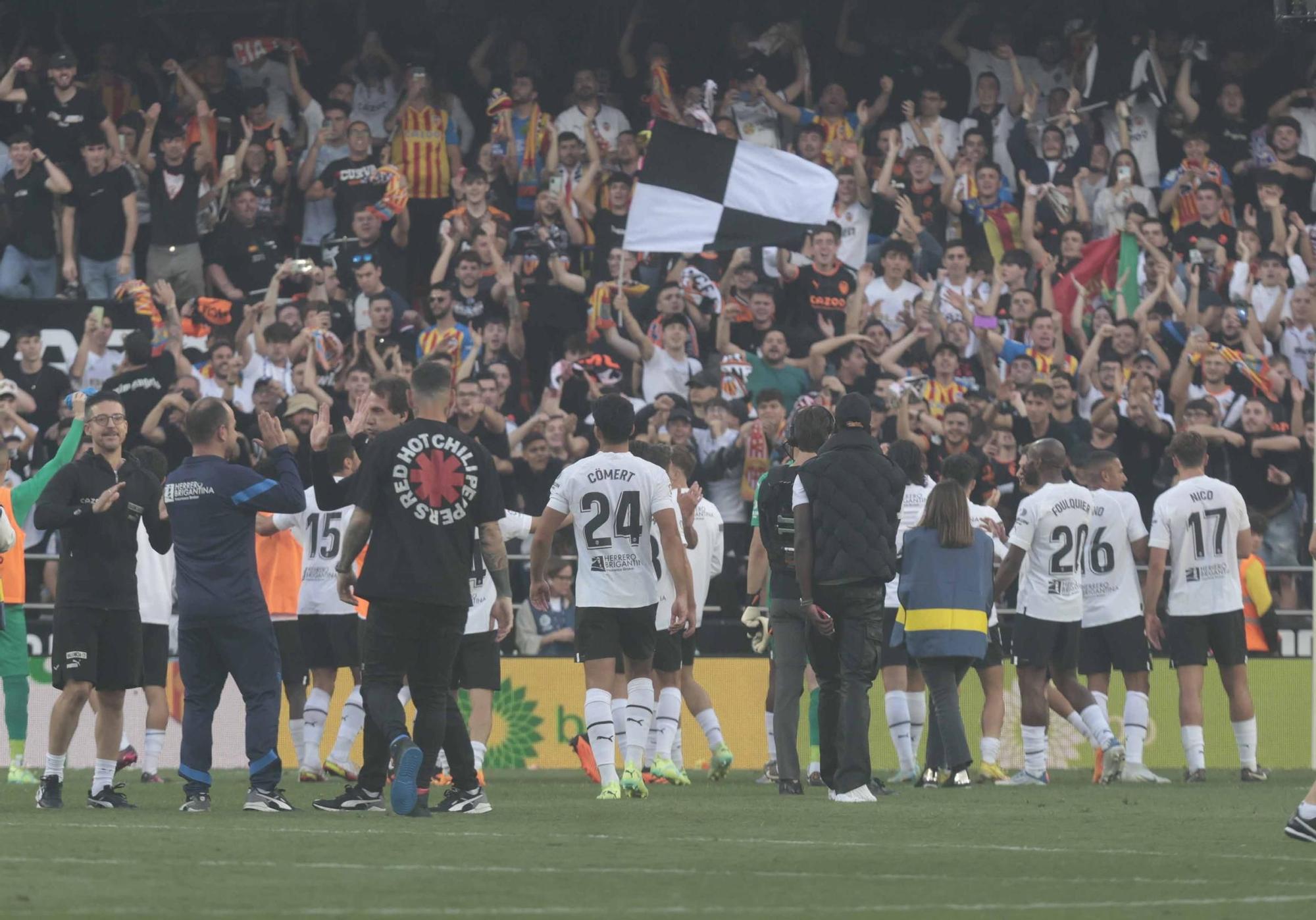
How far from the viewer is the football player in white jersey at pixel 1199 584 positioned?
51.5ft

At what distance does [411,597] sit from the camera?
10.6 metres

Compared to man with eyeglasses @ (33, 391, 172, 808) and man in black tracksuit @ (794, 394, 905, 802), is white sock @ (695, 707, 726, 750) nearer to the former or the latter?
man in black tracksuit @ (794, 394, 905, 802)

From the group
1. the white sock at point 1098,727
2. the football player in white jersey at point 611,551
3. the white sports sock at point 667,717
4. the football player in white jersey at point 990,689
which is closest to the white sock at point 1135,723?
the white sock at point 1098,727

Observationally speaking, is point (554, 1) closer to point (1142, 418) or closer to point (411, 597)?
point (1142, 418)

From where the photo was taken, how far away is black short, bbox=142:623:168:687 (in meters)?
15.1

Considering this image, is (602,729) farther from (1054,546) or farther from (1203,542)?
(1203,542)

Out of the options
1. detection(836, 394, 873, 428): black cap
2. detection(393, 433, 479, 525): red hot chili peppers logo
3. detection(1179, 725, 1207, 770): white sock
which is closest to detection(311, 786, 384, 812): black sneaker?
detection(393, 433, 479, 525): red hot chili peppers logo

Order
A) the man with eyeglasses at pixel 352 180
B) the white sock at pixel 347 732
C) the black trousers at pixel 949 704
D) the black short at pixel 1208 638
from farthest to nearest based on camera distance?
1. the man with eyeglasses at pixel 352 180
2. the black short at pixel 1208 638
3. the white sock at pixel 347 732
4. the black trousers at pixel 949 704

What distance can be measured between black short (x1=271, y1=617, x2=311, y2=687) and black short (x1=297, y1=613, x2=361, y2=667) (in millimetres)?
545

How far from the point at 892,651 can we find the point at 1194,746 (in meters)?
2.32

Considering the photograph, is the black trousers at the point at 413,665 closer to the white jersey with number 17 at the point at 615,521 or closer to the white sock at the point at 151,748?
the white jersey with number 17 at the point at 615,521

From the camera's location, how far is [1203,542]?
15703 millimetres

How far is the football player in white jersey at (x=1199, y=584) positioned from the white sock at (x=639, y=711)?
13.7 ft

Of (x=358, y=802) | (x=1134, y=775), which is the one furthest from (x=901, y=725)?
(x=358, y=802)
